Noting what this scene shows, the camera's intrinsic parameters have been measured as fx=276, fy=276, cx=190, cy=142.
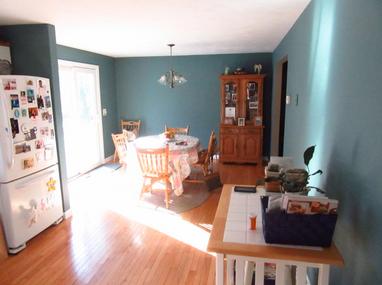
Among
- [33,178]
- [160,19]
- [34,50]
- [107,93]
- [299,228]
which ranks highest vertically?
[160,19]

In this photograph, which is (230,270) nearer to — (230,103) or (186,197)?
(186,197)

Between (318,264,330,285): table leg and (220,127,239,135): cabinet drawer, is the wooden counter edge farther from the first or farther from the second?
(220,127,239,135): cabinet drawer

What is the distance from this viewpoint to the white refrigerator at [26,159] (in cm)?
249

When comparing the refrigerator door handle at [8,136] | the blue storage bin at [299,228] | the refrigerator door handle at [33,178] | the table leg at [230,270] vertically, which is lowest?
the table leg at [230,270]

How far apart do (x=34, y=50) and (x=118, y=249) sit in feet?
7.70

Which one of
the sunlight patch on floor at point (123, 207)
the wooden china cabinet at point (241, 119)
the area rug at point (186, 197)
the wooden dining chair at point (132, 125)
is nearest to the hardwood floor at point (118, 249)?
the sunlight patch on floor at point (123, 207)

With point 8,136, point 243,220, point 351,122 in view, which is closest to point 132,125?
point 8,136

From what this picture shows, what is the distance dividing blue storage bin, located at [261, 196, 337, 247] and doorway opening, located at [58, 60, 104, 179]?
4191mm

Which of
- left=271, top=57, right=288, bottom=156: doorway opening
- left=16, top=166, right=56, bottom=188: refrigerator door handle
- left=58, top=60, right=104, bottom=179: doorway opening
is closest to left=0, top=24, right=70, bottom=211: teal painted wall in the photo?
left=16, top=166, right=56, bottom=188: refrigerator door handle

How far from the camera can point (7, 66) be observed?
3045mm

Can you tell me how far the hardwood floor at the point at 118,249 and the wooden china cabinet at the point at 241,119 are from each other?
1864 mm

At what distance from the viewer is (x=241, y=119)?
556 cm

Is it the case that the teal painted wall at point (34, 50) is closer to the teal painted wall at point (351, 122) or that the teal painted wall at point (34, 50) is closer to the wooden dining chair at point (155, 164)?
the wooden dining chair at point (155, 164)

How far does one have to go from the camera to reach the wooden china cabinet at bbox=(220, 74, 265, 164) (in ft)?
18.0
